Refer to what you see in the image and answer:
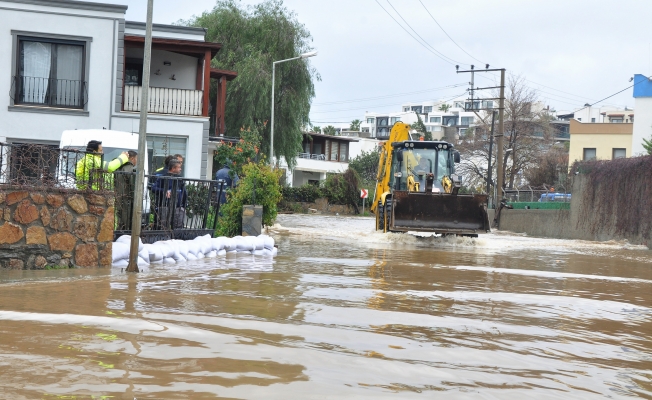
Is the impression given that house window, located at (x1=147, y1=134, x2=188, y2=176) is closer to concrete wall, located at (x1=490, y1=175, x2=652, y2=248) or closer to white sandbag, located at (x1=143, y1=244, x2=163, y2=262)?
white sandbag, located at (x1=143, y1=244, x2=163, y2=262)

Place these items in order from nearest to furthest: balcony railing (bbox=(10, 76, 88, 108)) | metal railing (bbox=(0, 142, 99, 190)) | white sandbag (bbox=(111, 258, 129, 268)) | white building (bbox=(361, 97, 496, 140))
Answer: metal railing (bbox=(0, 142, 99, 190))
white sandbag (bbox=(111, 258, 129, 268))
balcony railing (bbox=(10, 76, 88, 108))
white building (bbox=(361, 97, 496, 140))

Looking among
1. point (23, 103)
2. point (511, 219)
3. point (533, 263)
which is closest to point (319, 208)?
point (511, 219)

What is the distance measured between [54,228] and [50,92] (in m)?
15.3

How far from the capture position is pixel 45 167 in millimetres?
9641

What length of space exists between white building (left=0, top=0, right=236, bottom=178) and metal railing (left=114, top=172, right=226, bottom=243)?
958cm

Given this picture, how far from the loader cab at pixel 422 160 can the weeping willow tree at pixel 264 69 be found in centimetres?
1712

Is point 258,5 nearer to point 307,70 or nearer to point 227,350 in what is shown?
point 307,70

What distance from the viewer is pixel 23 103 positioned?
23.5 metres

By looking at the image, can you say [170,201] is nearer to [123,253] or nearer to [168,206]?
[168,206]

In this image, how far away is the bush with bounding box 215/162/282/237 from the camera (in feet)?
51.9

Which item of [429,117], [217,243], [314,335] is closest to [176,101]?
[217,243]

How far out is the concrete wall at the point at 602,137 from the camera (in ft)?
176

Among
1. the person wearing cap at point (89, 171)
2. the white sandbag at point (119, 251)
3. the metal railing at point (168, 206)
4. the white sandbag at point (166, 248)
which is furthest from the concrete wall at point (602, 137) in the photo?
the person wearing cap at point (89, 171)

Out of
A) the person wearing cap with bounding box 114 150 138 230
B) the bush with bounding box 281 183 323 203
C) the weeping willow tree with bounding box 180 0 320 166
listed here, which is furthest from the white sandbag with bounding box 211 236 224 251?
the bush with bounding box 281 183 323 203
